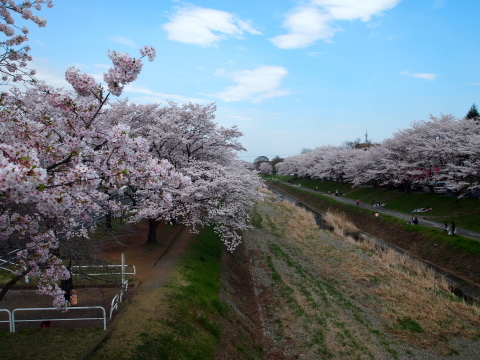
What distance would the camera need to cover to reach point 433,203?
34781mm

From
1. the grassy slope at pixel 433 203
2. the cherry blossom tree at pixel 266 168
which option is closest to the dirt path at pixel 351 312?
the grassy slope at pixel 433 203

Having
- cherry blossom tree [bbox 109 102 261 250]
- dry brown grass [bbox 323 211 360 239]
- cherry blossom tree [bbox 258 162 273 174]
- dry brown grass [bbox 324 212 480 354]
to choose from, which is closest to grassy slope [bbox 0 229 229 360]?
cherry blossom tree [bbox 109 102 261 250]

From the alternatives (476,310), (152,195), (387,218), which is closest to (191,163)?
(152,195)

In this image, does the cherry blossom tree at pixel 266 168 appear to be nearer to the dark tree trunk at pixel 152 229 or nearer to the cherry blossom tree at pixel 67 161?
the dark tree trunk at pixel 152 229

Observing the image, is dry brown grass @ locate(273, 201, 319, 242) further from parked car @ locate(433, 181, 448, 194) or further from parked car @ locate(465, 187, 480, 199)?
parked car @ locate(433, 181, 448, 194)

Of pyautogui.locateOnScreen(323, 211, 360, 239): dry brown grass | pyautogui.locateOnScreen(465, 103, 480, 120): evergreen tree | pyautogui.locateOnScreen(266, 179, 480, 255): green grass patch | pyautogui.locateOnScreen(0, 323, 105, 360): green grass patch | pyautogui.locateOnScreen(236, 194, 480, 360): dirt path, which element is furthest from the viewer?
pyautogui.locateOnScreen(465, 103, 480, 120): evergreen tree

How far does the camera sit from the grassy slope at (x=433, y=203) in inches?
1096

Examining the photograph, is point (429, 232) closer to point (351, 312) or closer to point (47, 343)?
point (351, 312)

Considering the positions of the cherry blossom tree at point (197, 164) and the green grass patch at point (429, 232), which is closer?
the cherry blossom tree at point (197, 164)

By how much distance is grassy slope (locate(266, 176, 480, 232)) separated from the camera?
27828 millimetres

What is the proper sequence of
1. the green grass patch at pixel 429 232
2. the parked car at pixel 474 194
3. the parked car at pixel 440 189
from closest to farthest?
1. the green grass patch at pixel 429 232
2. the parked car at pixel 474 194
3. the parked car at pixel 440 189

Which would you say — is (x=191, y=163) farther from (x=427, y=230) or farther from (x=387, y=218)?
(x=387, y=218)

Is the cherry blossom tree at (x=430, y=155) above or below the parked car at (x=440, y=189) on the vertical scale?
above

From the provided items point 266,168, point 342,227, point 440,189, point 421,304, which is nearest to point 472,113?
point 440,189
